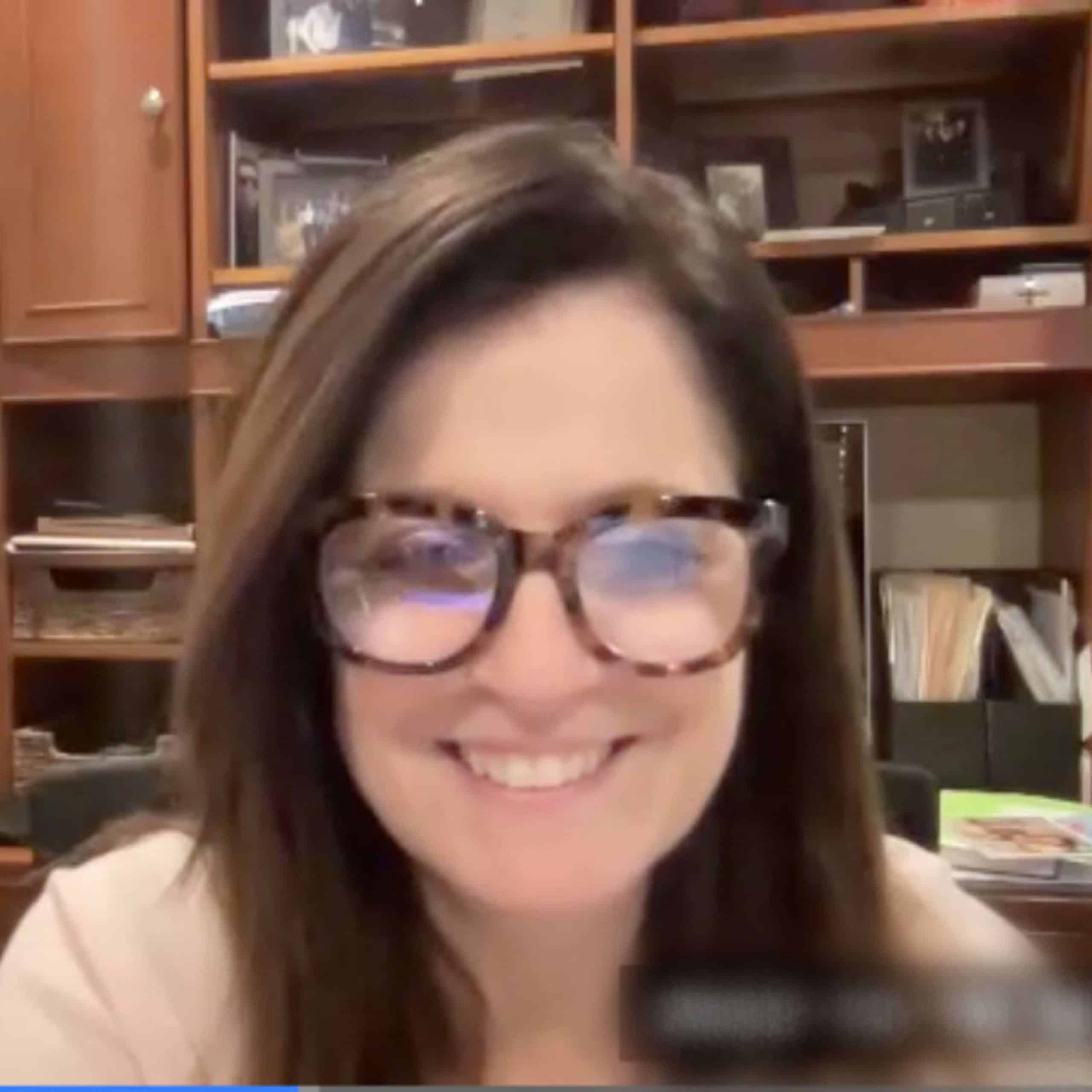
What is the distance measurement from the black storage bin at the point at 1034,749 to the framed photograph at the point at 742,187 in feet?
1.74

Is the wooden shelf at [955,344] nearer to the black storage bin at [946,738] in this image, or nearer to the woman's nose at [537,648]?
the black storage bin at [946,738]

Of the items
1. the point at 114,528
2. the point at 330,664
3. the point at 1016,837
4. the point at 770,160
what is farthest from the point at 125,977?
the point at 770,160

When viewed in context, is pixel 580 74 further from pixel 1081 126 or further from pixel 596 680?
pixel 596 680

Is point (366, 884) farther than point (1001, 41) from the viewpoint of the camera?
No

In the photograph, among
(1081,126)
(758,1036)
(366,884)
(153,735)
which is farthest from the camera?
(153,735)

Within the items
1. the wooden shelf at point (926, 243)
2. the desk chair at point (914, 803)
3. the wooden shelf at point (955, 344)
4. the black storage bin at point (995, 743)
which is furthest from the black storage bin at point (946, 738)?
the desk chair at point (914, 803)

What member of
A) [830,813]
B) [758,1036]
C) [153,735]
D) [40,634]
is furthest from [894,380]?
[758,1036]

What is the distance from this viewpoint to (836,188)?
1.62 metres

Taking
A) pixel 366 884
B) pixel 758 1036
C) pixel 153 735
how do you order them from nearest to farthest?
pixel 758 1036 → pixel 366 884 → pixel 153 735

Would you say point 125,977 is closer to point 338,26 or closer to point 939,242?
point 939,242

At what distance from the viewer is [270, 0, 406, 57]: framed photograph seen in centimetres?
154

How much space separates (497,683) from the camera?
0.44 metres

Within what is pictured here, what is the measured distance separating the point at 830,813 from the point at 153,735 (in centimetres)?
111

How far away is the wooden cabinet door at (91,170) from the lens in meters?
1.54
